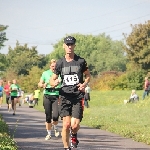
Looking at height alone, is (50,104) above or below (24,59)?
below

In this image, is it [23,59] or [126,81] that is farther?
[23,59]

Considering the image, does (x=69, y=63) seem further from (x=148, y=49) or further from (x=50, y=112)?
(x=148, y=49)

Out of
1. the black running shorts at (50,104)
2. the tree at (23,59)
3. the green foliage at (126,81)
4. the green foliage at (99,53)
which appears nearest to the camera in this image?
the black running shorts at (50,104)

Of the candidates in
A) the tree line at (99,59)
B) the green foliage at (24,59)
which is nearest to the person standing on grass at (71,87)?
the tree line at (99,59)

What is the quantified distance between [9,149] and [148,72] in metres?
61.4

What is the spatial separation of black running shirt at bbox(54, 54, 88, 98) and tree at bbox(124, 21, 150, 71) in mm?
64351

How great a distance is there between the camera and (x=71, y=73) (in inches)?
384

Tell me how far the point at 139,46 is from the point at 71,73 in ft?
218

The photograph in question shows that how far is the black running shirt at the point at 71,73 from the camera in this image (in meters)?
9.75

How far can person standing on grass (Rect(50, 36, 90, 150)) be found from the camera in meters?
9.74

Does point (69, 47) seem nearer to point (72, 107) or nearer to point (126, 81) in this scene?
point (72, 107)

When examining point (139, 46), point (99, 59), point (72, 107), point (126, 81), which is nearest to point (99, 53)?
point (99, 59)

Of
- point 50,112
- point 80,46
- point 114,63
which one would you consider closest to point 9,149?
point 50,112

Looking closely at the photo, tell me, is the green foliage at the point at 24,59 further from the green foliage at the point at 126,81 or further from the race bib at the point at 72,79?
the race bib at the point at 72,79
